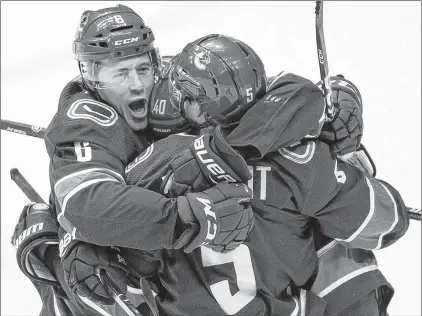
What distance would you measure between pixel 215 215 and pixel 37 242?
2.47 feet

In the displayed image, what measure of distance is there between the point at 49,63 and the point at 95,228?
2.46m

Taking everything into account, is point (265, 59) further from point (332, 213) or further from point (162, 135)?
point (332, 213)

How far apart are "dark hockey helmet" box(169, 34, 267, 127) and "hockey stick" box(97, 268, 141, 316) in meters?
0.54

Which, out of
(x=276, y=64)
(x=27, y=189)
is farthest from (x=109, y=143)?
(x=276, y=64)

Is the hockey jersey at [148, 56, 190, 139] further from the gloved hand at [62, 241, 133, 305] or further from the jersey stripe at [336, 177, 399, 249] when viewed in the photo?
the jersey stripe at [336, 177, 399, 249]

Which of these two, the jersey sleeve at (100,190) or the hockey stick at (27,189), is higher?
the jersey sleeve at (100,190)

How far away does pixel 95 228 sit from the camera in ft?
7.32

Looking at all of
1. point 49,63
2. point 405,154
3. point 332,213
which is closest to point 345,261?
point 332,213

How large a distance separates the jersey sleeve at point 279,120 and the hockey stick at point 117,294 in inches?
22.2

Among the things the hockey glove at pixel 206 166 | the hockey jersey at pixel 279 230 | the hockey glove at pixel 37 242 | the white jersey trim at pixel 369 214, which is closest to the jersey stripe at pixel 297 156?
the hockey jersey at pixel 279 230

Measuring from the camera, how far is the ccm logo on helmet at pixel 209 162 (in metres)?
2.16

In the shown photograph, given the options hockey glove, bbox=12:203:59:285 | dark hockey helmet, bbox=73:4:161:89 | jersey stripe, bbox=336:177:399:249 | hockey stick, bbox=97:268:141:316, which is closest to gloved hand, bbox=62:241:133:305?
hockey stick, bbox=97:268:141:316

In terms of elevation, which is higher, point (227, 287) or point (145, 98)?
point (145, 98)

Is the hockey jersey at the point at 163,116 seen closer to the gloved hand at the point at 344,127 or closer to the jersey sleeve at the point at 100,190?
the jersey sleeve at the point at 100,190
